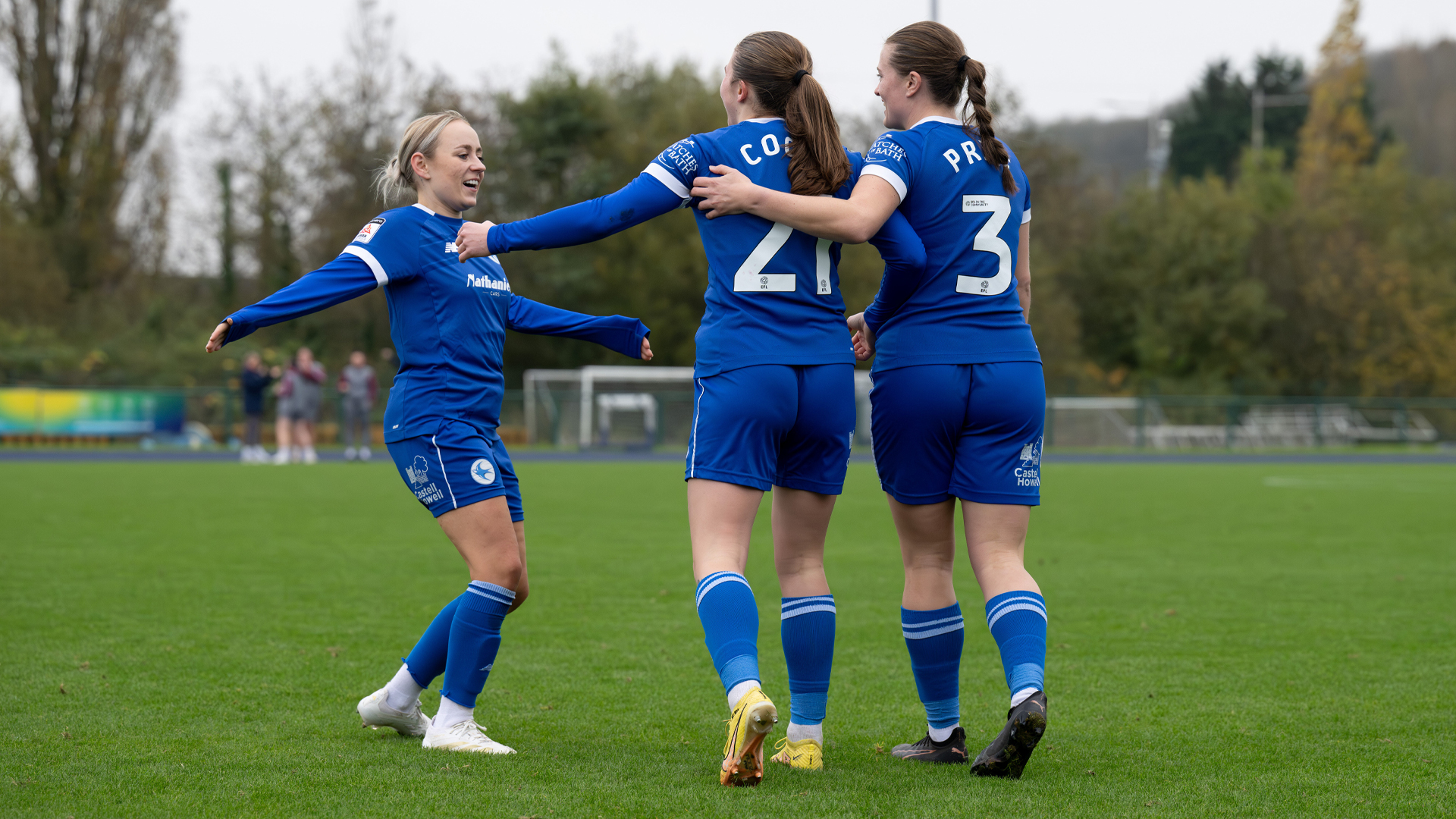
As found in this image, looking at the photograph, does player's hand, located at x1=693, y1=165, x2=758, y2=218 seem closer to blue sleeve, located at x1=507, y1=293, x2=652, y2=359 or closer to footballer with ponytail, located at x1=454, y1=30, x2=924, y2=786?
footballer with ponytail, located at x1=454, y1=30, x2=924, y2=786

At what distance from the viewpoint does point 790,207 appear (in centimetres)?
349

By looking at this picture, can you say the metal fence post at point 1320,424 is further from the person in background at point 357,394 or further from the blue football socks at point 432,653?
the blue football socks at point 432,653

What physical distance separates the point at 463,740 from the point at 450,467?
33.4 inches

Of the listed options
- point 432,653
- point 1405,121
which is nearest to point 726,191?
point 432,653

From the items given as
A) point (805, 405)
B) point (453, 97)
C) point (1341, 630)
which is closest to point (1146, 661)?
point (1341, 630)

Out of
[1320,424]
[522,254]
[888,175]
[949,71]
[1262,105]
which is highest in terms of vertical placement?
[1262,105]

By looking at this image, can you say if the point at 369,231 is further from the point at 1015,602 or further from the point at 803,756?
the point at 1015,602

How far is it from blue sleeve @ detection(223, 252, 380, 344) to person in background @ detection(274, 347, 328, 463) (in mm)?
19106

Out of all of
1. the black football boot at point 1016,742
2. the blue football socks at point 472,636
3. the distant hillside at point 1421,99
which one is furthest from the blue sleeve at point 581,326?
the distant hillside at point 1421,99

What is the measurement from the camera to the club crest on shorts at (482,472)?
3.97 m

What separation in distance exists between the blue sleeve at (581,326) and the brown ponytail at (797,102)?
0.91 m

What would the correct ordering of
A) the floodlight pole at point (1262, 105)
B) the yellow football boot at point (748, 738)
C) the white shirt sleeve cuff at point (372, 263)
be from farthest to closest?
the floodlight pole at point (1262, 105)
the white shirt sleeve cuff at point (372, 263)
the yellow football boot at point (748, 738)

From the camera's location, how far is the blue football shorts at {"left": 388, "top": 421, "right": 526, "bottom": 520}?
3.96 meters

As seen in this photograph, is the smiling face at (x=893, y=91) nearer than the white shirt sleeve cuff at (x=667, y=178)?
No
